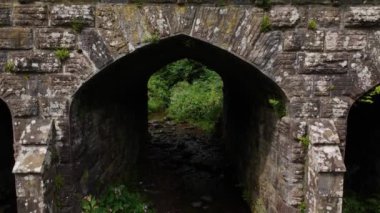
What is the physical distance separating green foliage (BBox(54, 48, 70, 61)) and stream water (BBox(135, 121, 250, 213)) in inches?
141

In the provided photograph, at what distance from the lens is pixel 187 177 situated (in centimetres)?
873

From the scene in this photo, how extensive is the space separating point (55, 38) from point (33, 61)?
0.37 meters

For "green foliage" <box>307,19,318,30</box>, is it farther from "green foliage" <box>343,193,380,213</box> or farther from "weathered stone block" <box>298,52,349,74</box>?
"green foliage" <box>343,193,380,213</box>

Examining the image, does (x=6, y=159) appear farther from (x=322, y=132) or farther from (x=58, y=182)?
(x=322, y=132)

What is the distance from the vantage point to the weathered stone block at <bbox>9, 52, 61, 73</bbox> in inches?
178

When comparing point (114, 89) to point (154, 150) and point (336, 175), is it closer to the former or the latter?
point (336, 175)

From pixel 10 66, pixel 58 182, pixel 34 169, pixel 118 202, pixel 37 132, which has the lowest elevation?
pixel 118 202

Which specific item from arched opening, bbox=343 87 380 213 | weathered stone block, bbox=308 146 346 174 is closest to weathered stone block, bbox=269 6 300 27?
weathered stone block, bbox=308 146 346 174

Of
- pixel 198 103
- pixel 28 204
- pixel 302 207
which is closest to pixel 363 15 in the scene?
pixel 302 207

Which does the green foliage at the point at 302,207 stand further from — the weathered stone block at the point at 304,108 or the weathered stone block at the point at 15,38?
the weathered stone block at the point at 15,38

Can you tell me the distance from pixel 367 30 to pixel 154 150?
7.08 metres

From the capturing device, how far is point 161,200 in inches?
297

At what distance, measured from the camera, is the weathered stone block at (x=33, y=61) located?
4531mm

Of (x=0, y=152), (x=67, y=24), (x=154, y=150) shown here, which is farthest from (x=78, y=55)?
(x=154, y=150)
